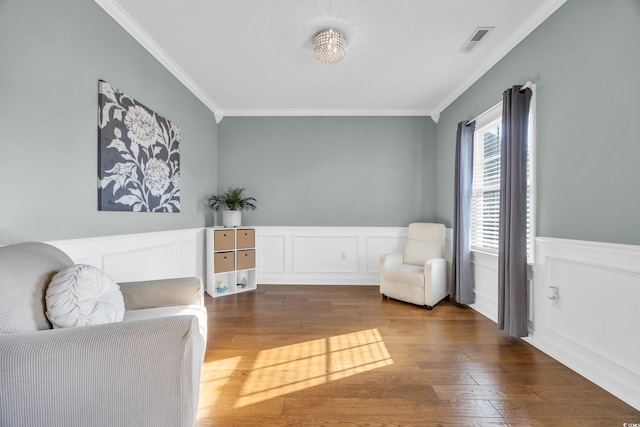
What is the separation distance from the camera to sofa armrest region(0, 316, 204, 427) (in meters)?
0.94

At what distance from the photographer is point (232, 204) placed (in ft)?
13.4

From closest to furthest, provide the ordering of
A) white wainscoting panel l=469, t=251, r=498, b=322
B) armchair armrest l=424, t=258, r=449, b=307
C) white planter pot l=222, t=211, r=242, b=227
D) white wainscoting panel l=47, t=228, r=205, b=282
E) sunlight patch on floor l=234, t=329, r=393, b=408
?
sunlight patch on floor l=234, t=329, r=393, b=408
white wainscoting panel l=47, t=228, r=205, b=282
white wainscoting panel l=469, t=251, r=498, b=322
armchair armrest l=424, t=258, r=449, b=307
white planter pot l=222, t=211, r=242, b=227

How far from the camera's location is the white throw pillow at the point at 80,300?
122 centimetres

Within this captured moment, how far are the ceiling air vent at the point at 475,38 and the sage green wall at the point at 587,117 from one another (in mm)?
336

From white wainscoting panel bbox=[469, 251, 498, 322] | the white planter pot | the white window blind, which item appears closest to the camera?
white wainscoting panel bbox=[469, 251, 498, 322]

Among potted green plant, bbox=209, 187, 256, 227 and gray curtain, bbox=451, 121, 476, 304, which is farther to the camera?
potted green plant, bbox=209, 187, 256, 227

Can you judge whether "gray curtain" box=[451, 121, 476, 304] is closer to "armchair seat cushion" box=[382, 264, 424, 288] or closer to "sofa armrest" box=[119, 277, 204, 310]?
"armchair seat cushion" box=[382, 264, 424, 288]

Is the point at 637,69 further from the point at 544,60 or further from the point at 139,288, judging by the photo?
the point at 139,288

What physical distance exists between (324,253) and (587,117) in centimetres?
327

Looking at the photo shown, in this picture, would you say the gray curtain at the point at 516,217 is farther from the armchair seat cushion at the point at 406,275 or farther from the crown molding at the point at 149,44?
the crown molding at the point at 149,44

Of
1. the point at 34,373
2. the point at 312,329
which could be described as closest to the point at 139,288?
the point at 34,373

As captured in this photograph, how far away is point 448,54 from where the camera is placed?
2.82 m

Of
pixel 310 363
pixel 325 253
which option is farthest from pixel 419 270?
pixel 310 363

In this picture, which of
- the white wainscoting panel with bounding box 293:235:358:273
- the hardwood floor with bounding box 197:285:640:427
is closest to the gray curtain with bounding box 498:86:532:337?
the hardwood floor with bounding box 197:285:640:427
